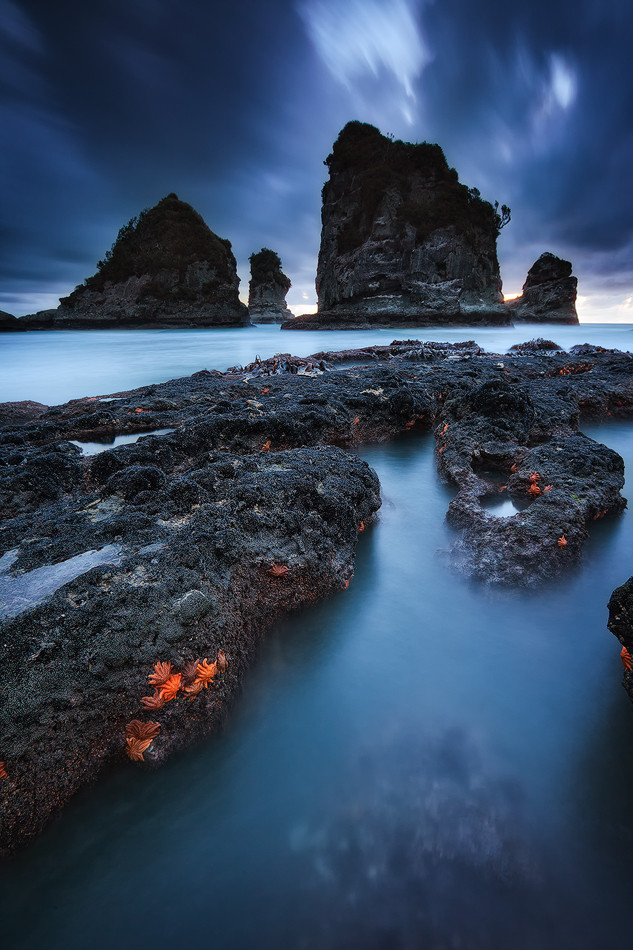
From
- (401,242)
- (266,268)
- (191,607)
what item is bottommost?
(191,607)

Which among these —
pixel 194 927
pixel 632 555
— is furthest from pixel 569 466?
pixel 194 927

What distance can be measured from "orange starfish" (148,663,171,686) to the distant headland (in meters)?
42.8

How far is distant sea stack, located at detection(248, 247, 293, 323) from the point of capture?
78.8 m

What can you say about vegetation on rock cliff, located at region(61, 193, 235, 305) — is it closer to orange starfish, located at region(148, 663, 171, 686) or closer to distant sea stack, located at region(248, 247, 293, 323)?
distant sea stack, located at region(248, 247, 293, 323)

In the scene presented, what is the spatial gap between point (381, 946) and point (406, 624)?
1.53 meters

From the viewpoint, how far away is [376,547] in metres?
3.44

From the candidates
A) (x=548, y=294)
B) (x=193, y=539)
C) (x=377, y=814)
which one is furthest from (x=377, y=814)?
(x=548, y=294)

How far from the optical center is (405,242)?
4075cm

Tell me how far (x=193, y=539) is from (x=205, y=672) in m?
0.75

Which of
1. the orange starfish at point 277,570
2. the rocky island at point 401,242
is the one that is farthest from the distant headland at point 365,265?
the orange starfish at point 277,570

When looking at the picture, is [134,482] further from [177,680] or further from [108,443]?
[108,443]

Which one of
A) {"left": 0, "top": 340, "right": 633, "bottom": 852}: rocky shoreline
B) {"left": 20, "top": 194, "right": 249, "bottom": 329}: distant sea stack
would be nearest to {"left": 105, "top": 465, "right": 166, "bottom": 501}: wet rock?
{"left": 0, "top": 340, "right": 633, "bottom": 852}: rocky shoreline

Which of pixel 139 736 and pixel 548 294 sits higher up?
pixel 548 294

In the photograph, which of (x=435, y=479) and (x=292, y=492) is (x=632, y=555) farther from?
(x=292, y=492)
